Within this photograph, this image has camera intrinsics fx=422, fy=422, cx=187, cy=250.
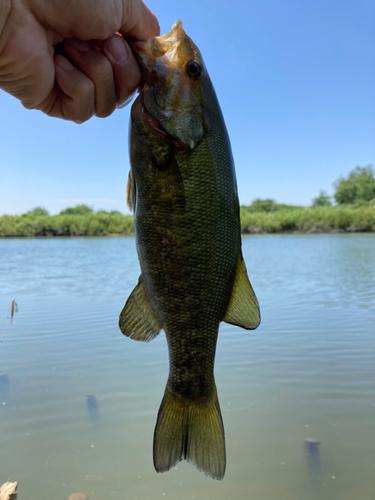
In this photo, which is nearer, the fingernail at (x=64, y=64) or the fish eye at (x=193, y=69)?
the fish eye at (x=193, y=69)

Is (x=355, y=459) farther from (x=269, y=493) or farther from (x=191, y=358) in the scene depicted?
A: (x=191, y=358)

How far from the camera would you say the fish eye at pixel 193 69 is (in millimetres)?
1865

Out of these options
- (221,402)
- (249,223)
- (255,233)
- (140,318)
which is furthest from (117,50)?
(255,233)

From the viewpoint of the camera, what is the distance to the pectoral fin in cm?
201

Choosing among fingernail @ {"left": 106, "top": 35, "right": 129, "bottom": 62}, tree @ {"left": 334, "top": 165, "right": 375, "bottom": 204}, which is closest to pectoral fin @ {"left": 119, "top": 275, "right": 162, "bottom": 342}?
fingernail @ {"left": 106, "top": 35, "right": 129, "bottom": 62}

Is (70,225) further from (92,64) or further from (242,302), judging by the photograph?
(242,302)

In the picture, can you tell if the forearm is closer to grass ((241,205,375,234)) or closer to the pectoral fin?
the pectoral fin

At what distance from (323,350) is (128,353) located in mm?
4480

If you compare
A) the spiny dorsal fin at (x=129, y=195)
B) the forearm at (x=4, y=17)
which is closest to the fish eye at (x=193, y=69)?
the spiny dorsal fin at (x=129, y=195)

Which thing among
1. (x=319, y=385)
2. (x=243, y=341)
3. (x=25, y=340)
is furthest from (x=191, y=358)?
(x=25, y=340)

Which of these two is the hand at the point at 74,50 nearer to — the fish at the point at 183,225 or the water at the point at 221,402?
the fish at the point at 183,225

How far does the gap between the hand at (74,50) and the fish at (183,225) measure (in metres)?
0.14

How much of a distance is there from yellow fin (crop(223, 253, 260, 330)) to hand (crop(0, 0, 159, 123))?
1.08 m

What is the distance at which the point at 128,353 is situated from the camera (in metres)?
9.82
